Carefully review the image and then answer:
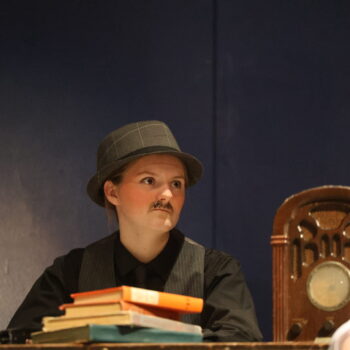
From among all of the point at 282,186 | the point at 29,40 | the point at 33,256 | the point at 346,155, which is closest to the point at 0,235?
the point at 33,256

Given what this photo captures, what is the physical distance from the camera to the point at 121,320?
5.53ft

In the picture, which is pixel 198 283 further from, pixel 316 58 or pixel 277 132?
pixel 316 58

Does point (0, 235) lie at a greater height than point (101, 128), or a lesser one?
lesser

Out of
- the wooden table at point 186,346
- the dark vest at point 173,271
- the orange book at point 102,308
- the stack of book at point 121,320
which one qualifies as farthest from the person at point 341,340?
the dark vest at point 173,271

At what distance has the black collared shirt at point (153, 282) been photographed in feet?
8.52

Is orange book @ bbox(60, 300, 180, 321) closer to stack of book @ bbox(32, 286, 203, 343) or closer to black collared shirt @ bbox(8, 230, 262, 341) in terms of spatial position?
stack of book @ bbox(32, 286, 203, 343)

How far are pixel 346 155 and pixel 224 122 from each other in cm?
45

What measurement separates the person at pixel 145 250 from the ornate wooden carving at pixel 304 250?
12 centimetres

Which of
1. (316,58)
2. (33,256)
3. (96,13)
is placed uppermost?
(96,13)

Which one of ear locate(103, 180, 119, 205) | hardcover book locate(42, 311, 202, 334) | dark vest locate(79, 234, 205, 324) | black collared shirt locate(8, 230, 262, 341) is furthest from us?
ear locate(103, 180, 119, 205)

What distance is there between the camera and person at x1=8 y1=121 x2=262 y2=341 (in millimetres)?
2658

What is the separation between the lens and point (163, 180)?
8.77 ft

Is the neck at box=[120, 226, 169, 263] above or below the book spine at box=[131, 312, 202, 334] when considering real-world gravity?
above

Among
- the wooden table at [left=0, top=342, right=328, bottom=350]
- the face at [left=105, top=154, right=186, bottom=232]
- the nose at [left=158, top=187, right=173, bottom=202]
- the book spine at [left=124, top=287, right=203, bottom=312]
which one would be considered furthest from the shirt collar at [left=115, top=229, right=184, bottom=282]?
the wooden table at [left=0, top=342, right=328, bottom=350]
